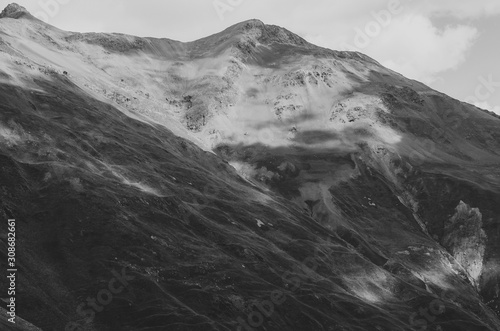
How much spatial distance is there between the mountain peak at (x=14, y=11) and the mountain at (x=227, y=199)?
1040mm

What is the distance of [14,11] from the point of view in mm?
191250

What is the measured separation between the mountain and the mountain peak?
3.41 ft

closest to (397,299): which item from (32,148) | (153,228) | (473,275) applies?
(473,275)

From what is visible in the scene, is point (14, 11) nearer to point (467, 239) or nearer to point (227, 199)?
point (227, 199)

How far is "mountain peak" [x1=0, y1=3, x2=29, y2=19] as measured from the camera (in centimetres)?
18569

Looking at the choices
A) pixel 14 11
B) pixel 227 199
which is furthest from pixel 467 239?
pixel 14 11

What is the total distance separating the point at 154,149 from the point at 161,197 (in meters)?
26.9

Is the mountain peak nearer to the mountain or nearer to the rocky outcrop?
the mountain

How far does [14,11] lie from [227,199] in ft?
416

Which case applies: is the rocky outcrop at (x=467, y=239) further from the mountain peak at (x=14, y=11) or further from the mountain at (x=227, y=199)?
the mountain peak at (x=14, y=11)

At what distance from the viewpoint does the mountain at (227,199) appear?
67750mm

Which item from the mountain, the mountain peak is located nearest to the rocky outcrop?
the mountain

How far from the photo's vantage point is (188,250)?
7881cm

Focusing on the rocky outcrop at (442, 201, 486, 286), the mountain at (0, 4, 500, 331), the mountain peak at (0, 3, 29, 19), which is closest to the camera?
the mountain at (0, 4, 500, 331)
